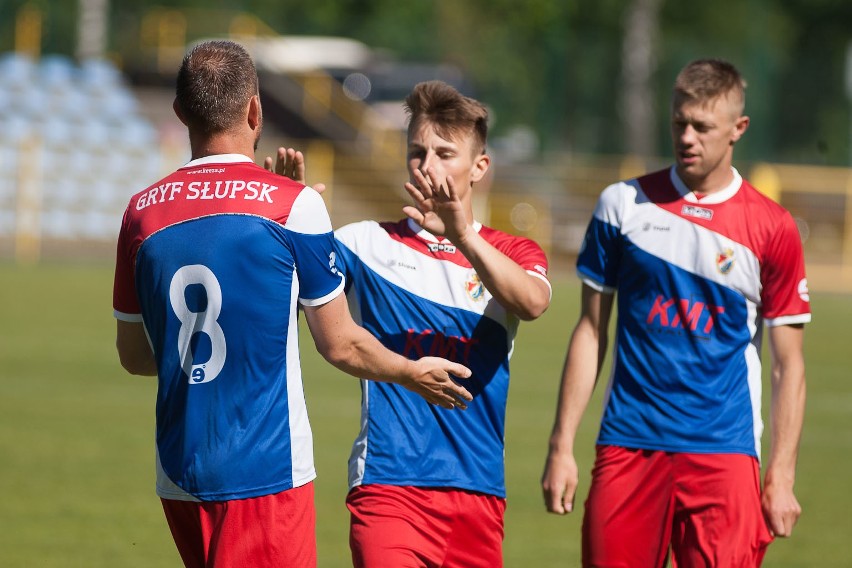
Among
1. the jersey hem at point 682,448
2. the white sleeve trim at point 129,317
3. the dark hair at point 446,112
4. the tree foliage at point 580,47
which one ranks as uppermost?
the tree foliage at point 580,47

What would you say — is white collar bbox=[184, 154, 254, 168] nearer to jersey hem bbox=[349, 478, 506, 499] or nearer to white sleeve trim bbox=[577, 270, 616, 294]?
jersey hem bbox=[349, 478, 506, 499]

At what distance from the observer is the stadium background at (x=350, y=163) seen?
28.5 feet

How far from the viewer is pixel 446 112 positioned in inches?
171

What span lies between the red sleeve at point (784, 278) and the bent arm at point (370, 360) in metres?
1.31

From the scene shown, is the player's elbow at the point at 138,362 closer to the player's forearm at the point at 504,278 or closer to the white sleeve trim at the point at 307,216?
the white sleeve trim at the point at 307,216

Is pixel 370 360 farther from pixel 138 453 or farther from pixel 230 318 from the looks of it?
pixel 138 453

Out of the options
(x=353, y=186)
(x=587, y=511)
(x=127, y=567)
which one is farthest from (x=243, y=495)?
(x=353, y=186)

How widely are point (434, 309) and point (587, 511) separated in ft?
3.16

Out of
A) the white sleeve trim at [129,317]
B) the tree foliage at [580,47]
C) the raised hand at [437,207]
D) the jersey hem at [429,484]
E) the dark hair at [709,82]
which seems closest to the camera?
the white sleeve trim at [129,317]

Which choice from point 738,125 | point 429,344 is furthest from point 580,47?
point 429,344

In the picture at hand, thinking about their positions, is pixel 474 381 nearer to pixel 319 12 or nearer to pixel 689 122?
pixel 689 122

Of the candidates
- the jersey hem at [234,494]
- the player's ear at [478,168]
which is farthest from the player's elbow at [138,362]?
the player's ear at [478,168]

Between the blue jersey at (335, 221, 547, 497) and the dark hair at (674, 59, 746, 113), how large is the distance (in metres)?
0.84

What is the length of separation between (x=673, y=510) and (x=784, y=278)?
35.6 inches
